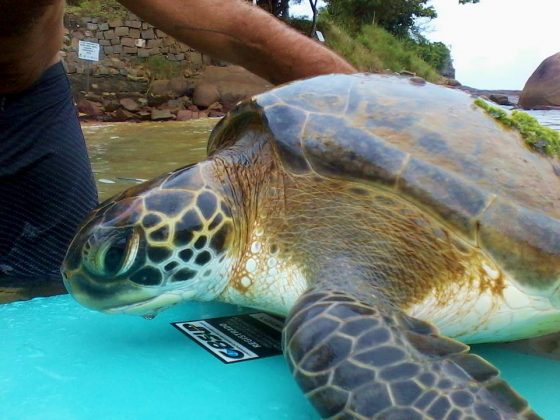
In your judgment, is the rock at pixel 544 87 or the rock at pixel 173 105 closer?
the rock at pixel 173 105

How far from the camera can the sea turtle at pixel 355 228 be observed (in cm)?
105

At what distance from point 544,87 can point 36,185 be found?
54.4ft

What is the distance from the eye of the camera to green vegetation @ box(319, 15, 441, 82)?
2133 cm

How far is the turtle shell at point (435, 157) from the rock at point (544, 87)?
645 inches

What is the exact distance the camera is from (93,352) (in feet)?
3.77

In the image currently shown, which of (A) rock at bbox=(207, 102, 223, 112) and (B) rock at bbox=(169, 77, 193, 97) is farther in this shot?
(B) rock at bbox=(169, 77, 193, 97)

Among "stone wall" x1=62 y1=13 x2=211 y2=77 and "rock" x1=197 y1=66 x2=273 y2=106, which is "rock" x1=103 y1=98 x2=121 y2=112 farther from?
"rock" x1=197 y1=66 x2=273 y2=106

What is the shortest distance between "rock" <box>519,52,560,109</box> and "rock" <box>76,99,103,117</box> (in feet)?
38.2

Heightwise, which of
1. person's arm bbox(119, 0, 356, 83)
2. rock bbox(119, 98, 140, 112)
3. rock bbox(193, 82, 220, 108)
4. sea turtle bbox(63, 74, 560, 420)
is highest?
person's arm bbox(119, 0, 356, 83)

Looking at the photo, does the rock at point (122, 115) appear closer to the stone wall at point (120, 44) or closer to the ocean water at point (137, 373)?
the stone wall at point (120, 44)

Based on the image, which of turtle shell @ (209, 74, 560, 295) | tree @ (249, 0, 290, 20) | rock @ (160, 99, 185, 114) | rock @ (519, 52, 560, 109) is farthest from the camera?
tree @ (249, 0, 290, 20)

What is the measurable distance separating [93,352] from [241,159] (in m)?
0.52

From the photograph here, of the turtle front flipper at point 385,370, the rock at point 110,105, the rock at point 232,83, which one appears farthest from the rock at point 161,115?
the turtle front flipper at point 385,370

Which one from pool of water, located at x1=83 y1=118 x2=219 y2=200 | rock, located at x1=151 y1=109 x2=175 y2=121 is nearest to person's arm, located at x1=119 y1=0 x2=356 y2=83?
pool of water, located at x1=83 y1=118 x2=219 y2=200
